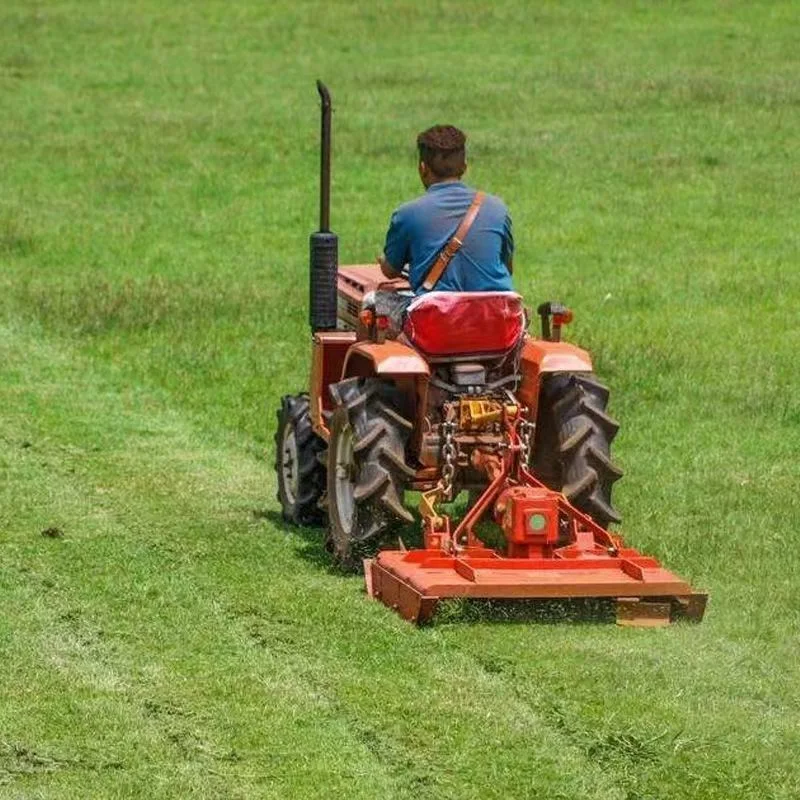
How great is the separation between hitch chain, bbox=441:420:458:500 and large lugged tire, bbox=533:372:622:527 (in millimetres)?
549

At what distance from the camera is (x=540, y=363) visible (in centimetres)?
1192

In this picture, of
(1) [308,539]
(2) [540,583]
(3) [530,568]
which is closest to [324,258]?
(1) [308,539]

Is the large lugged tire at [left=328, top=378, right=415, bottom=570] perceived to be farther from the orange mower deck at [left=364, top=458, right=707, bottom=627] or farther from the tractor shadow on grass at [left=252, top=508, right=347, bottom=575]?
the orange mower deck at [left=364, top=458, right=707, bottom=627]

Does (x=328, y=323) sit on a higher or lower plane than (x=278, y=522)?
higher

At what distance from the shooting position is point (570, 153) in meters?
28.1

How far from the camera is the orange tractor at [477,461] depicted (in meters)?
11.0

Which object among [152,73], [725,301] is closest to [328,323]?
[725,301]

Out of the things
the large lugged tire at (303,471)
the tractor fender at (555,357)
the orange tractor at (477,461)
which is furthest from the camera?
the large lugged tire at (303,471)

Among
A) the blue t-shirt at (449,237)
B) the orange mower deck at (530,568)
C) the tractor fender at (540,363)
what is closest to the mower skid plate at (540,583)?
the orange mower deck at (530,568)

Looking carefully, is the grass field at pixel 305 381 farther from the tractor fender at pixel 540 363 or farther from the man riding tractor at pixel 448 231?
the man riding tractor at pixel 448 231

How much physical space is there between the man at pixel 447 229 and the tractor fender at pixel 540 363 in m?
0.36

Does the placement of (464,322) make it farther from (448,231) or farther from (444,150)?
(444,150)

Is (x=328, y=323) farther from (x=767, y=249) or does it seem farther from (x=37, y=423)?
(x=767, y=249)

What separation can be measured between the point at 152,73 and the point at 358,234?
1122 centimetres
